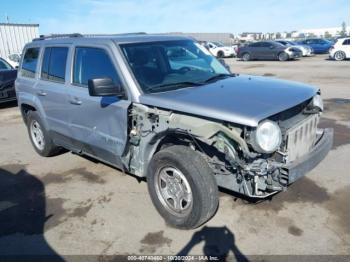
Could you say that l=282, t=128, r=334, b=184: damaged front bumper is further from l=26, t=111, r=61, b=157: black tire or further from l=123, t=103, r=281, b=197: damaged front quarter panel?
l=26, t=111, r=61, b=157: black tire

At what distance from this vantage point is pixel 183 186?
372 centimetres

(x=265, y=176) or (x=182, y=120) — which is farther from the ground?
(x=182, y=120)

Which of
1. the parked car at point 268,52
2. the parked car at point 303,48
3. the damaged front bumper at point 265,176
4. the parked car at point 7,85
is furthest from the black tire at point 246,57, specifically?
the damaged front bumper at point 265,176

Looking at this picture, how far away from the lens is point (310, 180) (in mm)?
4766

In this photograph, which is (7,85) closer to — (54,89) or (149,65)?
(54,89)

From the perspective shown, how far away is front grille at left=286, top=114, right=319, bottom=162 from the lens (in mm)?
3520

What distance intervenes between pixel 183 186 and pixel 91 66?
197 centimetres

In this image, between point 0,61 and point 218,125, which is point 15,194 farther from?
point 0,61

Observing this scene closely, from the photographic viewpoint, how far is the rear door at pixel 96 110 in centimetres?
411

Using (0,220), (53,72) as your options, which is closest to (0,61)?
(53,72)

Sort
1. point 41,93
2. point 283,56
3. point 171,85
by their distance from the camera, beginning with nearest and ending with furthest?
point 171,85 < point 41,93 < point 283,56

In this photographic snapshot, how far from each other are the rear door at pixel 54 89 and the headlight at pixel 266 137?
9.43 ft

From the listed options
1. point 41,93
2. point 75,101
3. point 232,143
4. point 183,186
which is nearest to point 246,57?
point 41,93

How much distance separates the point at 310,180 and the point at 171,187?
2084 mm
